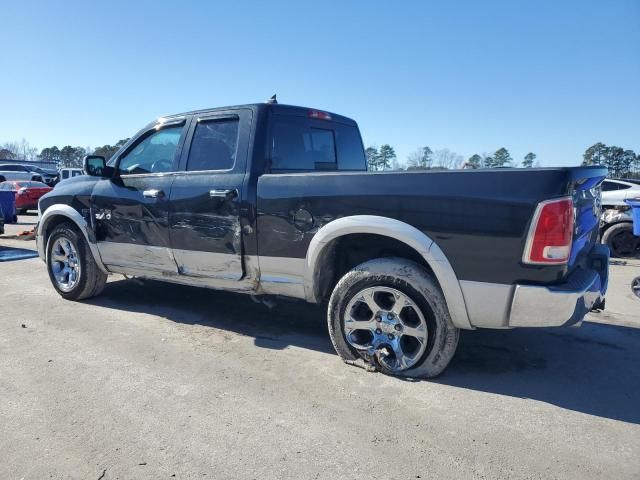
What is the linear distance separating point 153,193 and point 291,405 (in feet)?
8.19

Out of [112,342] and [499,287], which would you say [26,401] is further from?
[499,287]

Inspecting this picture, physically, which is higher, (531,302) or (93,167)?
(93,167)

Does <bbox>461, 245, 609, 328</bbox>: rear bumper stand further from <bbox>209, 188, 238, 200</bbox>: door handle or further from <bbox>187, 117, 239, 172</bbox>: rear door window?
<bbox>187, 117, 239, 172</bbox>: rear door window

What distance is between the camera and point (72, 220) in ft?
16.5

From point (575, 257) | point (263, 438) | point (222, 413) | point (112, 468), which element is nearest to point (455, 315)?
point (575, 257)

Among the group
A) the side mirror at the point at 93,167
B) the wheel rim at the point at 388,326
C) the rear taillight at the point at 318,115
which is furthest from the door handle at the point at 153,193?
the wheel rim at the point at 388,326

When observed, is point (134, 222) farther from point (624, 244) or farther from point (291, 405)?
point (624, 244)

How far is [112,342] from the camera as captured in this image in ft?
13.0

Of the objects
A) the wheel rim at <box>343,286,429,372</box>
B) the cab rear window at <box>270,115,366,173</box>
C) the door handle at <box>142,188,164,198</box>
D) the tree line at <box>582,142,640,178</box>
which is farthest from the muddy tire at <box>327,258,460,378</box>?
the tree line at <box>582,142,640,178</box>

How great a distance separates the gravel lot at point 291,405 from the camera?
2.35m

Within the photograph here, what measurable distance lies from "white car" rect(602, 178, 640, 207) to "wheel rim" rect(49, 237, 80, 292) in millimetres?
9369

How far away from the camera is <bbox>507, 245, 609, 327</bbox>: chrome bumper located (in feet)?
8.85

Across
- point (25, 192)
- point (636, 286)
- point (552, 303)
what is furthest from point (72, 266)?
point (25, 192)

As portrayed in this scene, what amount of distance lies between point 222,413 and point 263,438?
39 cm
